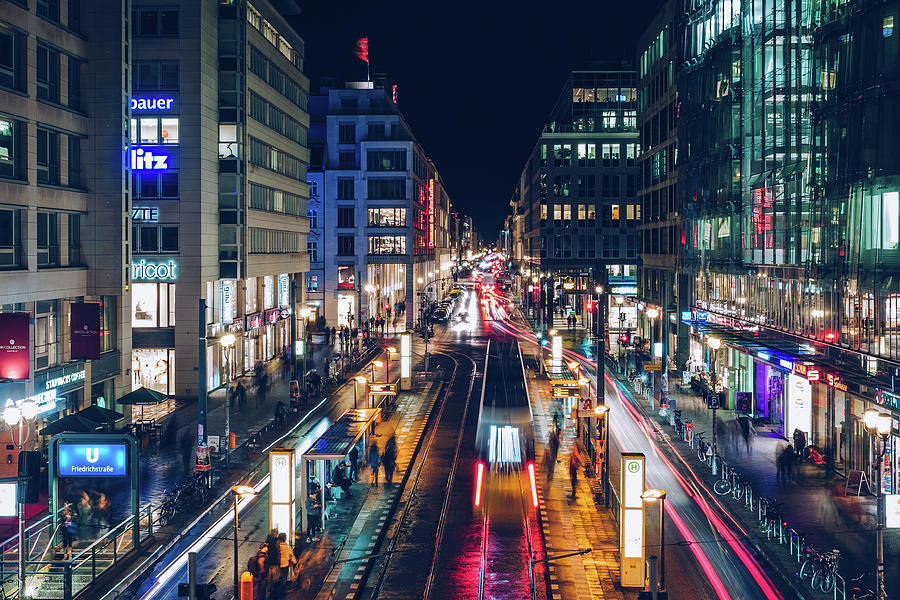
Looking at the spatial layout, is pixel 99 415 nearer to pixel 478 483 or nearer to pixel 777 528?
pixel 478 483

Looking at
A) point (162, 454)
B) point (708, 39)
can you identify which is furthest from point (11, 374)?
point (708, 39)

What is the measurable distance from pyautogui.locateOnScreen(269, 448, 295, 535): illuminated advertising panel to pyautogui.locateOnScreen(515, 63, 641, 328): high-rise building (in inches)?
3697

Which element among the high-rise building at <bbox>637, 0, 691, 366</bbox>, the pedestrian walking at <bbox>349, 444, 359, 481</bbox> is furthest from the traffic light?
the high-rise building at <bbox>637, 0, 691, 366</bbox>

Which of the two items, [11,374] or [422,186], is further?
[422,186]

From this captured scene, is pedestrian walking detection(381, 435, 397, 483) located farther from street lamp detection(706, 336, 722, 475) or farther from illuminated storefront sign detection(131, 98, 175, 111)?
illuminated storefront sign detection(131, 98, 175, 111)

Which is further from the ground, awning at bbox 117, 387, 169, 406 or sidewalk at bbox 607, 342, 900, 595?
awning at bbox 117, 387, 169, 406

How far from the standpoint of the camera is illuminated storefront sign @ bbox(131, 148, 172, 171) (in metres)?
54.9

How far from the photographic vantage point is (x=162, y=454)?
3959 centimetres

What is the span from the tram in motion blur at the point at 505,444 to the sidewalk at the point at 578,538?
88 centimetres

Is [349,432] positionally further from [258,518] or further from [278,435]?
[278,435]

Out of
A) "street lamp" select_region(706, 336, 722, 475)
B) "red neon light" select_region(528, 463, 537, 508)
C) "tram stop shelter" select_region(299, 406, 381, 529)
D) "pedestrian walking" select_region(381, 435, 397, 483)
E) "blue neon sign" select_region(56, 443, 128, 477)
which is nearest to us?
"blue neon sign" select_region(56, 443, 128, 477)

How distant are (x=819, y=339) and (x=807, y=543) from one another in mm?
13701

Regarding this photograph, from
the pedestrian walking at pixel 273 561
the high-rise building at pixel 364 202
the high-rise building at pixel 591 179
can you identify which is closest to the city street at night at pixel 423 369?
the pedestrian walking at pixel 273 561

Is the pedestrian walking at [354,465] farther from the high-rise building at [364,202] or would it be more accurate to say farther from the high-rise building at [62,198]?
the high-rise building at [364,202]
